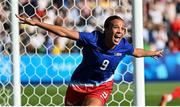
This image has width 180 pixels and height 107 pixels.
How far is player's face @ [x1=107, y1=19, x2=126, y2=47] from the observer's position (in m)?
4.21

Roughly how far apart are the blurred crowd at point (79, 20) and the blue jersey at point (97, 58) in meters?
0.38

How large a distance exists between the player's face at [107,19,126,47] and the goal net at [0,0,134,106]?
2.74 ft

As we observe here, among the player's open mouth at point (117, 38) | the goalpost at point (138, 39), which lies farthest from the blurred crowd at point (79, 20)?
the player's open mouth at point (117, 38)

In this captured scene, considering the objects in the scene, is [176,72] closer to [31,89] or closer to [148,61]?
[148,61]

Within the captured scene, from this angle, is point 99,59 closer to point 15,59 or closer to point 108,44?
point 108,44

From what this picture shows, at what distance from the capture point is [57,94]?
6664 millimetres

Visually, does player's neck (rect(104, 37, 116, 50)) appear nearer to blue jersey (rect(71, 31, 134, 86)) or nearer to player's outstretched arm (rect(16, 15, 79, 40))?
blue jersey (rect(71, 31, 134, 86))

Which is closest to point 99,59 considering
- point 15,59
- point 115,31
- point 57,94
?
point 115,31

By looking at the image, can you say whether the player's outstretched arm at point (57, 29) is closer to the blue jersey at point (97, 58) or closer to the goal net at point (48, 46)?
the blue jersey at point (97, 58)

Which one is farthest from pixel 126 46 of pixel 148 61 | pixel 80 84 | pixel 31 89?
pixel 148 61

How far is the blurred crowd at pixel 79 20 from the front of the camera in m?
5.65

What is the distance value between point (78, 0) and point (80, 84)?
2529mm

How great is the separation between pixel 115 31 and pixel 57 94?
2.56 metres

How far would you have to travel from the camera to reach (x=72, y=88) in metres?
4.57
